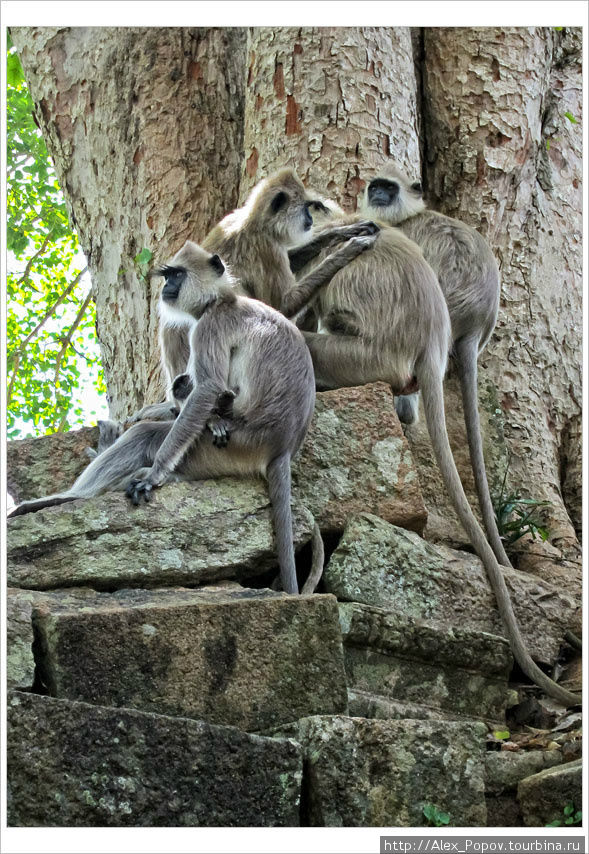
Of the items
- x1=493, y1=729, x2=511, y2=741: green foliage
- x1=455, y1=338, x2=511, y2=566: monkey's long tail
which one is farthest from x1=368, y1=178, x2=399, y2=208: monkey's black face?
x1=493, y1=729, x2=511, y2=741: green foliage

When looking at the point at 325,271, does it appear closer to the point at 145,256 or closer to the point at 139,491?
the point at 145,256

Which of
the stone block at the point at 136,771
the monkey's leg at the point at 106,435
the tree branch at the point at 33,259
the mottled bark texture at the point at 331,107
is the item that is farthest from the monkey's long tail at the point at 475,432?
the tree branch at the point at 33,259

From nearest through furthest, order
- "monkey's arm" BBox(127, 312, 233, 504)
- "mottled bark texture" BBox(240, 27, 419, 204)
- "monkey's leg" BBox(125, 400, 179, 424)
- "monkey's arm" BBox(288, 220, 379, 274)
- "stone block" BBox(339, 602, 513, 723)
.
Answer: "stone block" BBox(339, 602, 513, 723) < "monkey's arm" BBox(127, 312, 233, 504) < "monkey's leg" BBox(125, 400, 179, 424) < "monkey's arm" BBox(288, 220, 379, 274) < "mottled bark texture" BBox(240, 27, 419, 204)

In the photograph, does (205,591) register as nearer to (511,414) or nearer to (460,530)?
(460,530)

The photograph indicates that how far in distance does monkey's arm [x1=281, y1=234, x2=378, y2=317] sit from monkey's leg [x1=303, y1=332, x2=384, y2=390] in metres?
0.18

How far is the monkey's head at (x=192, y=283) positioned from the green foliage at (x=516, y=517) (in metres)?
1.42

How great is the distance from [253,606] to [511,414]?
240 centimetres

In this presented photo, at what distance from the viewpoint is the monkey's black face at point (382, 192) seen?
16.0ft

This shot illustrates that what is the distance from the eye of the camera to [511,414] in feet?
16.7

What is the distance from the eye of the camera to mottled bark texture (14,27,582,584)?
5086 millimetres

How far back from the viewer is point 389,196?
488cm

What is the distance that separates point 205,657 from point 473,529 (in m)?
1.43

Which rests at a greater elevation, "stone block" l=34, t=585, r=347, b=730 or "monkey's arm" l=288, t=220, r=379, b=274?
"monkey's arm" l=288, t=220, r=379, b=274

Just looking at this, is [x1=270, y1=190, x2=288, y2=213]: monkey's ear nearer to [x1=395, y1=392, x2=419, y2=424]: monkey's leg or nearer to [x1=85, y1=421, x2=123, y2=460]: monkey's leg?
[x1=395, y1=392, x2=419, y2=424]: monkey's leg
